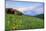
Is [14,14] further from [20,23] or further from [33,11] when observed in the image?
[33,11]

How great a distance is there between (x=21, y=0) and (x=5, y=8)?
0.21 m

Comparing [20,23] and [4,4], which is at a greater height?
[4,4]

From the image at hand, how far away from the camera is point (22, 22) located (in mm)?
1024

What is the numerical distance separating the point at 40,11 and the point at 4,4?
16.9 inches

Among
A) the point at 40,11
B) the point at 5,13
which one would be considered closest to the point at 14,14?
the point at 5,13

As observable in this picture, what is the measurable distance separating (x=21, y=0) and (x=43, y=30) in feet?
1.45

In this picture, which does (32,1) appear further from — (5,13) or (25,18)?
(5,13)

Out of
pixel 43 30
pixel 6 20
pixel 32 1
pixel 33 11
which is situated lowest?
pixel 43 30

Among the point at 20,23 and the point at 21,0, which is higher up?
the point at 21,0

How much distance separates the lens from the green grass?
1.00 metres

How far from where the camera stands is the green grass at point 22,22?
100cm

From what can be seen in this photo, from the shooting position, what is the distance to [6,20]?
0.99 m
